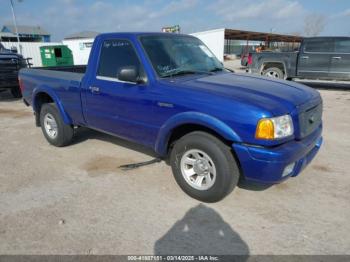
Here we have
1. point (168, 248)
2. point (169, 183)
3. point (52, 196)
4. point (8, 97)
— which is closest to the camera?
point (168, 248)

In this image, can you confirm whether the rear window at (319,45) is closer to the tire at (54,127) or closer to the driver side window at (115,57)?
the driver side window at (115,57)

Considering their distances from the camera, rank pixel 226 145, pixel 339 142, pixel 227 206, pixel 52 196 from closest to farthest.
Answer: pixel 226 145 < pixel 227 206 < pixel 52 196 < pixel 339 142

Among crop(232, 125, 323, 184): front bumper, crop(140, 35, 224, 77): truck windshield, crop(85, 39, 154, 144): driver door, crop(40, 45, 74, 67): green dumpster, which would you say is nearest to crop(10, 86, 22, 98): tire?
crop(85, 39, 154, 144): driver door

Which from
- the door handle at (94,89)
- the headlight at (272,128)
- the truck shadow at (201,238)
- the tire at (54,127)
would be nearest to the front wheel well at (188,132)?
the headlight at (272,128)

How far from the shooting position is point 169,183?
3.81m

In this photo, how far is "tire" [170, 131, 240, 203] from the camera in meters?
3.02

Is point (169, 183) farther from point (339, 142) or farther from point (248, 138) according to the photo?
point (339, 142)

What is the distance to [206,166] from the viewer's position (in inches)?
127

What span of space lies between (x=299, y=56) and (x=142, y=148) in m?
8.76

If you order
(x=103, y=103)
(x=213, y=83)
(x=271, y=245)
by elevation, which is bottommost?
(x=271, y=245)

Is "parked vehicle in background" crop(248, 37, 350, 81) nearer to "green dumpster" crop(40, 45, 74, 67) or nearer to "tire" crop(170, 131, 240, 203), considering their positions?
"tire" crop(170, 131, 240, 203)

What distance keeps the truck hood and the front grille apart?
4.8 inches

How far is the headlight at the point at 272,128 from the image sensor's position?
107 inches

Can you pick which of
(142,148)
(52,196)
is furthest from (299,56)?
(52,196)
